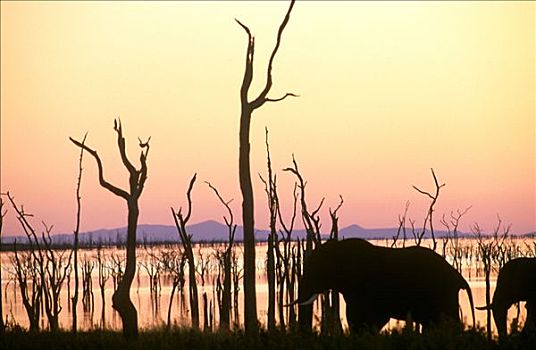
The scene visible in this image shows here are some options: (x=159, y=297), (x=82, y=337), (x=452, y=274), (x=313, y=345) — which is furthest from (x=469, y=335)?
(x=159, y=297)

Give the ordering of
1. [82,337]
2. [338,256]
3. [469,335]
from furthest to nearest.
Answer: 1. [338,256]
2. [82,337]
3. [469,335]

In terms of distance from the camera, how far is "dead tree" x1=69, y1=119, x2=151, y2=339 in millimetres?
15000

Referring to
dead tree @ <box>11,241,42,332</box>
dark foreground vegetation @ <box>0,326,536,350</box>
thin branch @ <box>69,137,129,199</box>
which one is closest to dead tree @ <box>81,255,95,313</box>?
dead tree @ <box>11,241,42,332</box>

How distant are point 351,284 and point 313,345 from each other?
2.71 m

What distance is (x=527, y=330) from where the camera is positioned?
10.6m

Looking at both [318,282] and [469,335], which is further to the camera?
[318,282]

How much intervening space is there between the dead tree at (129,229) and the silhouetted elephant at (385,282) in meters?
2.87

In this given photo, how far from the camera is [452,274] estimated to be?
13047 millimetres

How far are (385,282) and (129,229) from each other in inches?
161

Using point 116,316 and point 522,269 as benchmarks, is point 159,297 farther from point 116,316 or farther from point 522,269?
point 522,269

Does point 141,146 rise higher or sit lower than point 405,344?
higher

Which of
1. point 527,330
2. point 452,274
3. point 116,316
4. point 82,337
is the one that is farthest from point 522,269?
point 116,316

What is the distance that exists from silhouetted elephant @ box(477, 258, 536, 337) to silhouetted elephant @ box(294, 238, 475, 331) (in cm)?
251

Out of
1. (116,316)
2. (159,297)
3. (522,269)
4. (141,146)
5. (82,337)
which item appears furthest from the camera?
(159,297)
